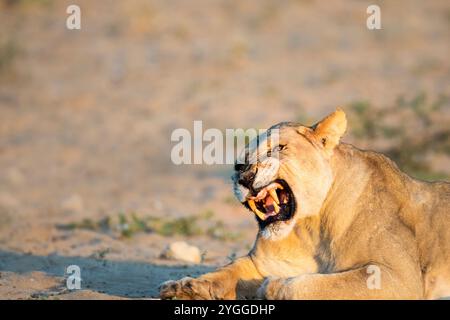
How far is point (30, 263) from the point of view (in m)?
8.10

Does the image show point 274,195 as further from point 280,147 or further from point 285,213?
point 280,147

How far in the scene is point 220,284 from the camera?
20.5 ft

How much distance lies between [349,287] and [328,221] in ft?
1.88

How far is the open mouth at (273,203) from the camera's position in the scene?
605 cm

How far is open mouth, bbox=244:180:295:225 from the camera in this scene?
19.9 ft

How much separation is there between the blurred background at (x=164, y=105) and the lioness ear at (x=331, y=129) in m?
1.88

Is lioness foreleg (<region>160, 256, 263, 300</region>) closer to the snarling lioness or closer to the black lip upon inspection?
the snarling lioness

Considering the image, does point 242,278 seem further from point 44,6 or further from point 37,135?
point 44,6

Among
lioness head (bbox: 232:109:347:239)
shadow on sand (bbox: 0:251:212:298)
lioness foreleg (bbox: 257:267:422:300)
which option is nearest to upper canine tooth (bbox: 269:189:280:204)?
lioness head (bbox: 232:109:347:239)

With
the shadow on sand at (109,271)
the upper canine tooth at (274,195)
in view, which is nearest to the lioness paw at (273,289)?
the upper canine tooth at (274,195)

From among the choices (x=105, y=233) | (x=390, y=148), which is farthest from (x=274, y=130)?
(x=390, y=148)

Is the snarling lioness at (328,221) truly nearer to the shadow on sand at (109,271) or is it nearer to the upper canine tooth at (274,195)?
the upper canine tooth at (274,195)

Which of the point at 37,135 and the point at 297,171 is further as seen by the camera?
the point at 37,135
